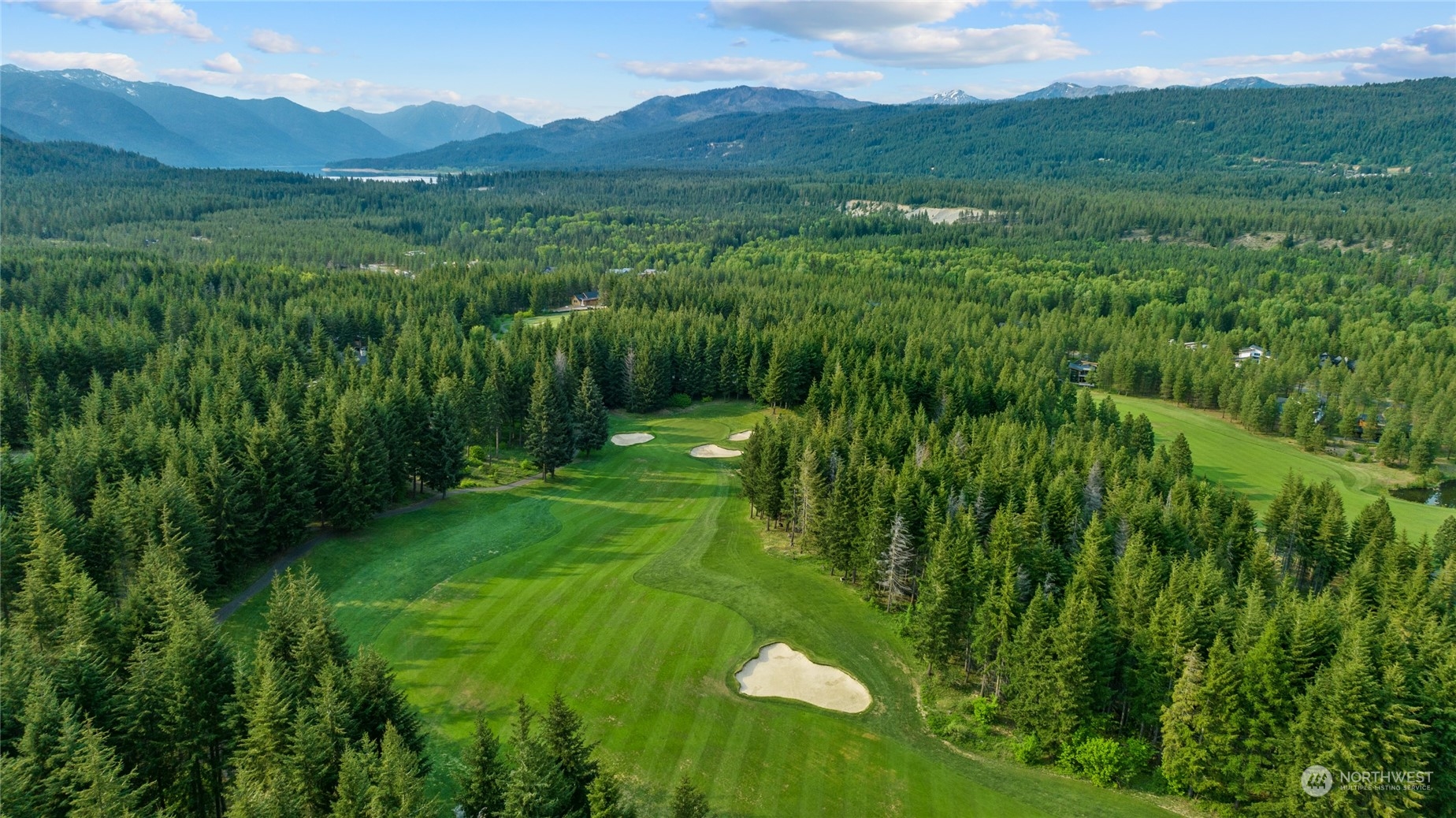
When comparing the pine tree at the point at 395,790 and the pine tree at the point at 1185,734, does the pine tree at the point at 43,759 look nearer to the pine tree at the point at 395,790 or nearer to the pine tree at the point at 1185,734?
the pine tree at the point at 395,790

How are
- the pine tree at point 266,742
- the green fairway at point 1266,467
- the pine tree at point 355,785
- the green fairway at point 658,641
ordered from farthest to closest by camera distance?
1. the green fairway at point 1266,467
2. the green fairway at point 658,641
3. the pine tree at point 266,742
4. the pine tree at point 355,785

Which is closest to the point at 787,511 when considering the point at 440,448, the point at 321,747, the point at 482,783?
the point at 440,448

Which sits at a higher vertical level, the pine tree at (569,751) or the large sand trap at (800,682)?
the pine tree at (569,751)

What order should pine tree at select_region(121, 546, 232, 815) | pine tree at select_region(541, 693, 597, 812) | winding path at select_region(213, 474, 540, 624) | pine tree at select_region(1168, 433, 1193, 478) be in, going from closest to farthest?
pine tree at select_region(541, 693, 597, 812), pine tree at select_region(121, 546, 232, 815), winding path at select_region(213, 474, 540, 624), pine tree at select_region(1168, 433, 1193, 478)

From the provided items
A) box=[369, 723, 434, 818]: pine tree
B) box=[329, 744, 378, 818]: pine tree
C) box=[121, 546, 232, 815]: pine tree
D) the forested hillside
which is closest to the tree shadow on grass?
the forested hillside

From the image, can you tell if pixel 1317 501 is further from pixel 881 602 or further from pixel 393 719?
pixel 393 719

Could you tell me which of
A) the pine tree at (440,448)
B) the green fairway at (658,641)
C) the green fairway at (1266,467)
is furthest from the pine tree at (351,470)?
the green fairway at (1266,467)

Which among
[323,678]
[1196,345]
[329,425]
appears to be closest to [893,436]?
[329,425]

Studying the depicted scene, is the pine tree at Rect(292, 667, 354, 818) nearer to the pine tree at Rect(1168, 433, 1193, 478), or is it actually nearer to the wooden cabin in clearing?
the pine tree at Rect(1168, 433, 1193, 478)
